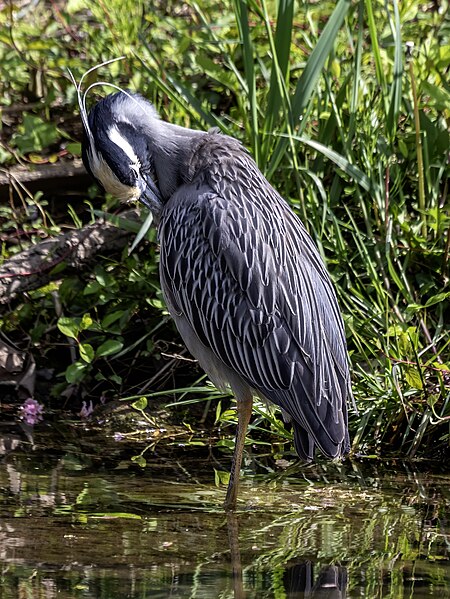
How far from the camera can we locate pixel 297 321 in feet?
14.1

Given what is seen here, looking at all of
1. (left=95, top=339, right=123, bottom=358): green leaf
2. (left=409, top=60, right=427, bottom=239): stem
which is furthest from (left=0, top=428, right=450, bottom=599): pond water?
(left=409, top=60, right=427, bottom=239): stem

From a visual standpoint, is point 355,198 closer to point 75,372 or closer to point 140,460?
point 75,372

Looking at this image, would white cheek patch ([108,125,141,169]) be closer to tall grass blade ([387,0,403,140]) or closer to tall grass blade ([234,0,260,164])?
tall grass blade ([234,0,260,164])

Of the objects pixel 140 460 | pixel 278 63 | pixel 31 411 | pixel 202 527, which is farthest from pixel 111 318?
pixel 202 527

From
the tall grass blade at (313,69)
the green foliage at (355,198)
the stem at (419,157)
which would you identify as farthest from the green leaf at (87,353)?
the stem at (419,157)

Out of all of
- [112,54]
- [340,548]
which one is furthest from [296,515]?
[112,54]

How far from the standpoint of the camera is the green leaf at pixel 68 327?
209 inches

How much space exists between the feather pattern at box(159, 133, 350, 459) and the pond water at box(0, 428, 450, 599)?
0.34 meters

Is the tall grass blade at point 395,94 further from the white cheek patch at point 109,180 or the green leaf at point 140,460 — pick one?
the green leaf at point 140,460

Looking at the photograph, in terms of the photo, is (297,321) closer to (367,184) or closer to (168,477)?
(168,477)

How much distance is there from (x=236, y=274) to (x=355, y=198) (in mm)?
1531

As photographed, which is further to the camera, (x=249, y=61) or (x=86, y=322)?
(x=249, y=61)

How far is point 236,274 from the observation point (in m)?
4.36

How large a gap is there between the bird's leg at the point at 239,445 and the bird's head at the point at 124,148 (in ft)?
3.12
